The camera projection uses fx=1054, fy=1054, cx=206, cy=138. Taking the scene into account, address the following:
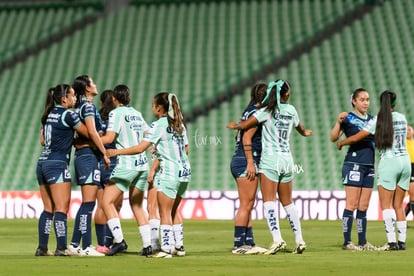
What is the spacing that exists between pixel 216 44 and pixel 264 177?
20826mm

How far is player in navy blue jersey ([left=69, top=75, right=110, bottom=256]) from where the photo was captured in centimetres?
1304

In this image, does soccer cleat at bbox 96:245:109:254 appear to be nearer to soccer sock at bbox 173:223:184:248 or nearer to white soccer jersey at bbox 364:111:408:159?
soccer sock at bbox 173:223:184:248

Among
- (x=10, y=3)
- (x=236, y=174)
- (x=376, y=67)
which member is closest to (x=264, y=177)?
(x=236, y=174)

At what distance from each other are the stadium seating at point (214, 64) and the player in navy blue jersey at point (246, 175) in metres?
13.7

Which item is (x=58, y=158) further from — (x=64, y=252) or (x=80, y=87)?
(x=64, y=252)

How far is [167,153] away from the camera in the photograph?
1287 centimetres

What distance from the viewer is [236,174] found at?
13547 millimetres

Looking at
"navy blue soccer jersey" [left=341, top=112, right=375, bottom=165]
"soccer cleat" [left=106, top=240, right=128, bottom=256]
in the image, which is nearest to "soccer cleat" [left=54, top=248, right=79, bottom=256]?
"soccer cleat" [left=106, top=240, right=128, bottom=256]

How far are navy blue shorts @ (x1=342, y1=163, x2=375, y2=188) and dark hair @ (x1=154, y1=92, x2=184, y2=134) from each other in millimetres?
2805

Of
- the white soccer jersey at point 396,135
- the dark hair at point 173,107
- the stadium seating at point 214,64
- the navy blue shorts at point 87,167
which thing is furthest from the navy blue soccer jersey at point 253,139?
the stadium seating at point 214,64

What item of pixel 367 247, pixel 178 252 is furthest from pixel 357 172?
pixel 178 252

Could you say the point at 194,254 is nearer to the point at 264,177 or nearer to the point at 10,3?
the point at 264,177

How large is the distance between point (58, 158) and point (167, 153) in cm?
134

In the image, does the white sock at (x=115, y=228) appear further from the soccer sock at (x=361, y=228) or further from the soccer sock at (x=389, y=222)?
the soccer sock at (x=389, y=222)
